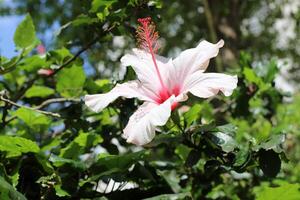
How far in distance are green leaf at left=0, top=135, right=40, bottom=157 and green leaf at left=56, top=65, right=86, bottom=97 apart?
0.42 metres

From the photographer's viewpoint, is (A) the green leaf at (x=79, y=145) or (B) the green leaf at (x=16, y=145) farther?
(A) the green leaf at (x=79, y=145)

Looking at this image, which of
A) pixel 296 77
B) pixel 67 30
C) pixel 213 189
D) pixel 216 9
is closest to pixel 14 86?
pixel 67 30

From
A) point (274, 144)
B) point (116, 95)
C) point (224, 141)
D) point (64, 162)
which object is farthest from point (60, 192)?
point (274, 144)

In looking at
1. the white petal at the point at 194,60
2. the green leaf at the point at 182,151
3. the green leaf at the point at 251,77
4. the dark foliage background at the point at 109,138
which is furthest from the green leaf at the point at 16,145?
the green leaf at the point at 251,77

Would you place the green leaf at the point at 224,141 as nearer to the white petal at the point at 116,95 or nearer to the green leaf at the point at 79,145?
the white petal at the point at 116,95

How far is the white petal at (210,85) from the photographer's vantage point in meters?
1.01

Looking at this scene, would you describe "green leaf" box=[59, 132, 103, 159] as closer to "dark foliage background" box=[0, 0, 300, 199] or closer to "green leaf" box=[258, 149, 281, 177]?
"dark foliage background" box=[0, 0, 300, 199]

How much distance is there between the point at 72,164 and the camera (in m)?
1.24

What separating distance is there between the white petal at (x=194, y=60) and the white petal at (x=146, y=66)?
29 mm

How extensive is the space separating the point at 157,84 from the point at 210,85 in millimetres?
158

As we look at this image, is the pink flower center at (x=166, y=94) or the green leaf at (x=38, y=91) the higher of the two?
the pink flower center at (x=166, y=94)

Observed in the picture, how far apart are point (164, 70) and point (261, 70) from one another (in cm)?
78

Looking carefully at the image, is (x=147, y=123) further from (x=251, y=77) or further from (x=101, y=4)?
(x=251, y=77)

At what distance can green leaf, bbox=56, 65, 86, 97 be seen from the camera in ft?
5.24
